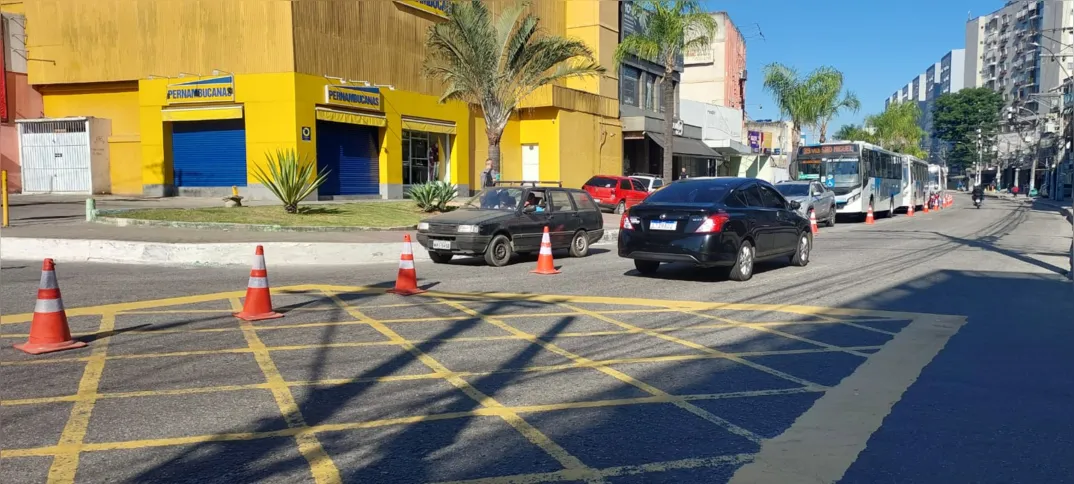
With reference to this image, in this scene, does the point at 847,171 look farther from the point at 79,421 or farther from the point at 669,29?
the point at 79,421

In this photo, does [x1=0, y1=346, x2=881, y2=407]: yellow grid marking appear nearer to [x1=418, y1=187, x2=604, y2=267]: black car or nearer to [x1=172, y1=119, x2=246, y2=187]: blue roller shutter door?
[x1=418, y1=187, x2=604, y2=267]: black car

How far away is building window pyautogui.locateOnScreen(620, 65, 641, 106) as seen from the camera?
40969 millimetres

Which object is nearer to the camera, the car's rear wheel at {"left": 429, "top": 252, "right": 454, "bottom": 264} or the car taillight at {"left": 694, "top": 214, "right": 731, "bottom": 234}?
the car taillight at {"left": 694, "top": 214, "right": 731, "bottom": 234}

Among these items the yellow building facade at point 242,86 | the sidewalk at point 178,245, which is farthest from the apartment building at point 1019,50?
the sidewalk at point 178,245

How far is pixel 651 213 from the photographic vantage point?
426 inches

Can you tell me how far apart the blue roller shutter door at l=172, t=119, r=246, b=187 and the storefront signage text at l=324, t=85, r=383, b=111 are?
9.61ft

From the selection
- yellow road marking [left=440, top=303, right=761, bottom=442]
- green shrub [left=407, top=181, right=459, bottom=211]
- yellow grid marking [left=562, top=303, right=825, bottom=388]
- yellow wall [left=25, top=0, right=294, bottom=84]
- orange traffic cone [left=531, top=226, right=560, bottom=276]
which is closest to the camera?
yellow road marking [left=440, top=303, right=761, bottom=442]

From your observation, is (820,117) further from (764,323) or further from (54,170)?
(764,323)

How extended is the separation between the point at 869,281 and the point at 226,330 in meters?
8.81

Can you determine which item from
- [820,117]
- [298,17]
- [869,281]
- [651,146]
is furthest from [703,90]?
[869,281]

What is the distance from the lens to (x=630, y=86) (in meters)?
41.7

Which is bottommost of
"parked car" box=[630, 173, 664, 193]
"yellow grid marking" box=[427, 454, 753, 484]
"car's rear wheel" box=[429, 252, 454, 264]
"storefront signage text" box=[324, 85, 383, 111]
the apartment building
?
"yellow grid marking" box=[427, 454, 753, 484]

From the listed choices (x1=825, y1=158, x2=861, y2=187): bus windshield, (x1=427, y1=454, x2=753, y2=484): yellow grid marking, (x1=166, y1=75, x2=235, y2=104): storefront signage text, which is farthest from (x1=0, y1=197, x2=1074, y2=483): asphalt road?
(x1=825, y1=158, x2=861, y2=187): bus windshield

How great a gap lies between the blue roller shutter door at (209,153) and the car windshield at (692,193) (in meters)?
17.6
